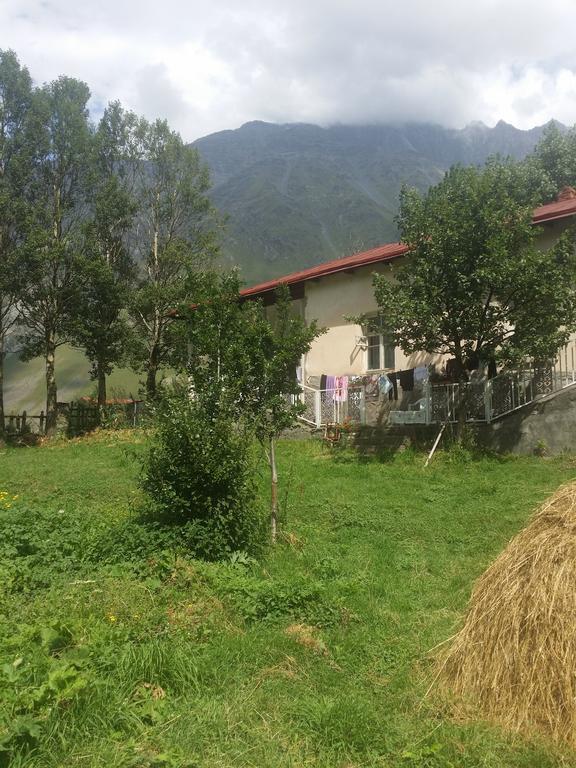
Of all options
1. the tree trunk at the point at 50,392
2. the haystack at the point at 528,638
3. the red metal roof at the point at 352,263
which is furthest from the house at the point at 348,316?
the haystack at the point at 528,638

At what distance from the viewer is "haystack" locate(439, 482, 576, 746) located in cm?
326

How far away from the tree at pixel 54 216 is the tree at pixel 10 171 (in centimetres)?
40

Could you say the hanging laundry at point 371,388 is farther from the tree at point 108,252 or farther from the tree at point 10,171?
the tree at point 10,171

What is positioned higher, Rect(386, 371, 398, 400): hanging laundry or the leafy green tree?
the leafy green tree

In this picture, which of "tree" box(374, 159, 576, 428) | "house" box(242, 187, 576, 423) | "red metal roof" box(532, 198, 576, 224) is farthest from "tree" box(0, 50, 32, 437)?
"red metal roof" box(532, 198, 576, 224)

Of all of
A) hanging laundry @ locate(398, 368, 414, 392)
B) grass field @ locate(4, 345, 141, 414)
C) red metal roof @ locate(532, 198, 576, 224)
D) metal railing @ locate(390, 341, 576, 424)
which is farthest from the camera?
grass field @ locate(4, 345, 141, 414)

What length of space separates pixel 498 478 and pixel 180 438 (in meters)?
5.77

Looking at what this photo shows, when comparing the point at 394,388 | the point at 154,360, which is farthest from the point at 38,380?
the point at 394,388

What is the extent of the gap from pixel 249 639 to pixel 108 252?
2205 cm

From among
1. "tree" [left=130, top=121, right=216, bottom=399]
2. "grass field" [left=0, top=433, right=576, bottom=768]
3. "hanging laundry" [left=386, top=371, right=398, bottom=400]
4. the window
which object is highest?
"tree" [left=130, top=121, right=216, bottom=399]

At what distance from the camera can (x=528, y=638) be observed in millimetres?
3393

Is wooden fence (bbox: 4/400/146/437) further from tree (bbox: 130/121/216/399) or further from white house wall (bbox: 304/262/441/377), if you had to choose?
white house wall (bbox: 304/262/441/377)

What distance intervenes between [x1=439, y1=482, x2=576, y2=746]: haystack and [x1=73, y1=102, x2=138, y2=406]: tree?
2022 cm

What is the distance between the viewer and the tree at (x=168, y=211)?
80.3 ft
